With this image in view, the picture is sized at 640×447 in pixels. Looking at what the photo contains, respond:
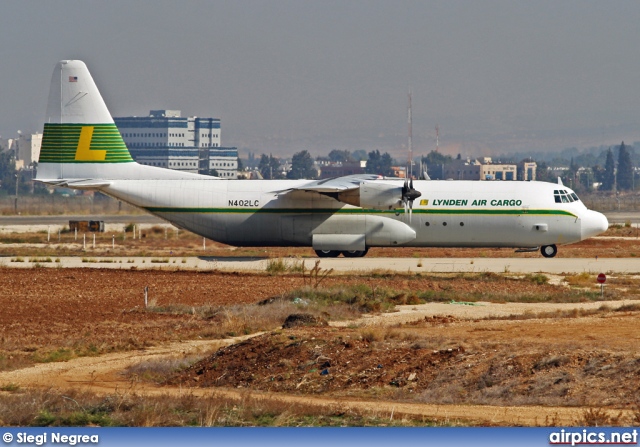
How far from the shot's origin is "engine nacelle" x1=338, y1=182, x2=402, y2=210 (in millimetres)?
46562

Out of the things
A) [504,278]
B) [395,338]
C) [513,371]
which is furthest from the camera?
[504,278]

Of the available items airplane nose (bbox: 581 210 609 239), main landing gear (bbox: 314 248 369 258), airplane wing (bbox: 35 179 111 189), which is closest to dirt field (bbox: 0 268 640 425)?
airplane nose (bbox: 581 210 609 239)

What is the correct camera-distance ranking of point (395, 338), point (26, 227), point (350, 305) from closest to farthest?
point (395, 338), point (350, 305), point (26, 227)

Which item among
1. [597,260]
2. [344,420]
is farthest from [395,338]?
[597,260]

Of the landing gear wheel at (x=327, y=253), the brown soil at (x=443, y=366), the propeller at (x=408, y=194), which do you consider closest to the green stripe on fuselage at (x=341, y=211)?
the propeller at (x=408, y=194)

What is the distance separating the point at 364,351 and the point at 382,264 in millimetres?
26210

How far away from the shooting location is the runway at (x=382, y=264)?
Answer: 45781 millimetres

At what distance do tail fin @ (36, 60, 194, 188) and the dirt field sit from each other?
47.6 ft

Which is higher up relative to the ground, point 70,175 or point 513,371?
point 70,175

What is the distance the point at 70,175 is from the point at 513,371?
114ft

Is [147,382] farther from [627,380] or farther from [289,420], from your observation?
[627,380]

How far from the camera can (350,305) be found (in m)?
33.0

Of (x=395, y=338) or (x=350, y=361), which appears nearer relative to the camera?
(x=350, y=361)

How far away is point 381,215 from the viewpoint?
48.6 m
